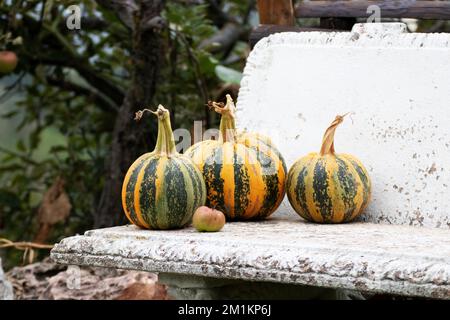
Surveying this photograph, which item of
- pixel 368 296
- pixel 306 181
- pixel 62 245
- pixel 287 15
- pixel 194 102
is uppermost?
pixel 287 15

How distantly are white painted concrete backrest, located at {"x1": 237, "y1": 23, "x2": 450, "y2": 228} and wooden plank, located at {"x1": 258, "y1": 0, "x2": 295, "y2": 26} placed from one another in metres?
0.40

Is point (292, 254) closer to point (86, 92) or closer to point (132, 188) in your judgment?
point (132, 188)

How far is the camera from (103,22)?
4.44 meters

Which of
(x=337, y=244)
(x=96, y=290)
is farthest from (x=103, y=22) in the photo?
(x=337, y=244)

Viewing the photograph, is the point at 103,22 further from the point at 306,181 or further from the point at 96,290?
the point at 306,181

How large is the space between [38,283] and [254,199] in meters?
1.06

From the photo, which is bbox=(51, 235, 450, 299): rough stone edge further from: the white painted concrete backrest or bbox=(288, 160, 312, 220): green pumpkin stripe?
the white painted concrete backrest

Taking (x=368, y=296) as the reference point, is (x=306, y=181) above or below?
above

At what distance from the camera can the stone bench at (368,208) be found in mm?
1969

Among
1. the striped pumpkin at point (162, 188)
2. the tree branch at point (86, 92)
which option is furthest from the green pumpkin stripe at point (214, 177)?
the tree branch at point (86, 92)

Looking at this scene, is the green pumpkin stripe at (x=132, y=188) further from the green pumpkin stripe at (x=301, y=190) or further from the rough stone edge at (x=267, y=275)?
the green pumpkin stripe at (x=301, y=190)

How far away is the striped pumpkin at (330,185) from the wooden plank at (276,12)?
0.94 metres

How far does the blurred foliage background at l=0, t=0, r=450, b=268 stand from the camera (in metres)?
3.91

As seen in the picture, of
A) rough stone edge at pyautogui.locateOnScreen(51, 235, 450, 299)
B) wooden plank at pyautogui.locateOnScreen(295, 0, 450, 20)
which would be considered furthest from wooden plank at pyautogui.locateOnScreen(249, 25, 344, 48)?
rough stone edge at pyautogui.locateOnScreen(51, 235, 450, 299)
